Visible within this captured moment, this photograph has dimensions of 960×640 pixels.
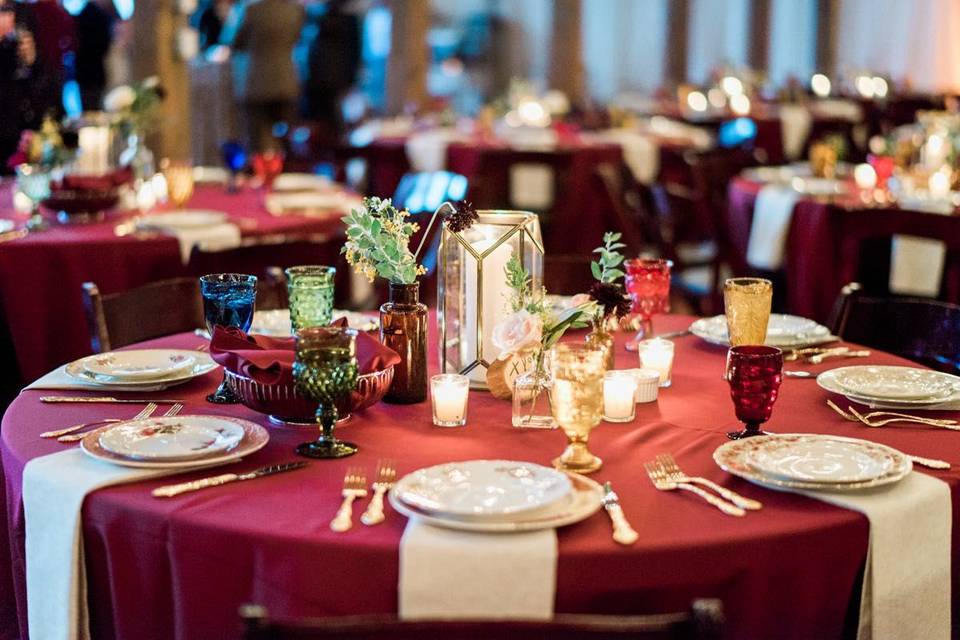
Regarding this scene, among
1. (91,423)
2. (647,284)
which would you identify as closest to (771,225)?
(647,284)

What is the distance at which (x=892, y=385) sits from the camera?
82.8 inches

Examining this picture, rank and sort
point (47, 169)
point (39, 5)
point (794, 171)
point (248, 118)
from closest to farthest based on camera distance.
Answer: point (47, 169)
point (794, 171)
point (39, 5)
point (248, 118)

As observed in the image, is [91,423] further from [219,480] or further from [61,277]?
[61,277]

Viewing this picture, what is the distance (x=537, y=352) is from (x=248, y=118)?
329 inches

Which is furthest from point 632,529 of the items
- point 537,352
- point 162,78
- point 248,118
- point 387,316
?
point 248,118

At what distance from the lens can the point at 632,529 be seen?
148cm

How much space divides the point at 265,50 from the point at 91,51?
7.46 ft

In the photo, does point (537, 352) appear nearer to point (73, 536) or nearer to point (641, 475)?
point (641, 475)

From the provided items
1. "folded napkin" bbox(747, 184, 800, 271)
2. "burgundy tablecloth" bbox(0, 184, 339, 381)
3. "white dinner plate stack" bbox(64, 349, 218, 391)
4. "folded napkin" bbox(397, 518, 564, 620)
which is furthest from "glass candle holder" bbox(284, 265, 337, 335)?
"folded napkin" bbox(747, 184, 800, 271)

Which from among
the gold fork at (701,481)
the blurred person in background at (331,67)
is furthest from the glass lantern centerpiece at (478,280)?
the blurred person in background at (331,67)

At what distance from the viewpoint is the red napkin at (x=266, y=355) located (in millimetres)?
1830

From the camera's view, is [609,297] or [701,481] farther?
[609,297]

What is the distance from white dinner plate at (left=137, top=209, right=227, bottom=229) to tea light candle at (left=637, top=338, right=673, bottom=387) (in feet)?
6.51

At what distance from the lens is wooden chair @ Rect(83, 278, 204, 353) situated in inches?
102
